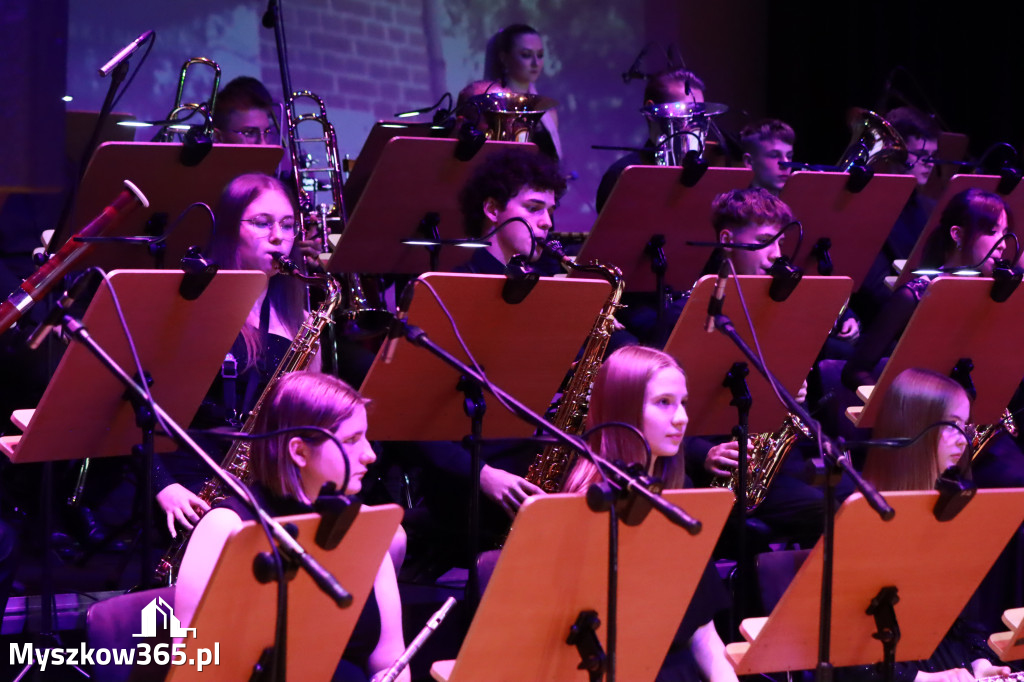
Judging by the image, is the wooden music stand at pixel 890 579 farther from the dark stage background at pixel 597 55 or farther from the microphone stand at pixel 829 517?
the dark stage background at pixel 597 55

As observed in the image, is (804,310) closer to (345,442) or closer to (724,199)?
(724,199)

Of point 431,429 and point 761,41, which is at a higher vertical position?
point 761,41

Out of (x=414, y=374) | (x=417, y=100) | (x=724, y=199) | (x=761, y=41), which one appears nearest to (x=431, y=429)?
(x=414, y=374)

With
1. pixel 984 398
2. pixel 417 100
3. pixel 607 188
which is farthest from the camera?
pixel 417 100

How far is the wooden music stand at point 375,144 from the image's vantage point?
12.3ft

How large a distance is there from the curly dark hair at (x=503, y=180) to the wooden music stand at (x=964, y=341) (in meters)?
1.00

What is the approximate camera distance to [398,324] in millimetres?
2338

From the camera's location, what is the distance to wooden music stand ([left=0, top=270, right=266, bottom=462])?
2.34 metres

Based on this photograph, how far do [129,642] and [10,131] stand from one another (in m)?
0.90

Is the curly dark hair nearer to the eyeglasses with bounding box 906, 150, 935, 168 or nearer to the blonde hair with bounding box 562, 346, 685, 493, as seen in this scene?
the blonde hair with bounding box 562, 346, 685, 493

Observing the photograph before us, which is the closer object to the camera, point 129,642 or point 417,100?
point 129,642

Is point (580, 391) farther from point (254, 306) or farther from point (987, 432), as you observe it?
point (987, 432)

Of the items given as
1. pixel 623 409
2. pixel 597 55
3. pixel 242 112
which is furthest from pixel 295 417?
pixel 597 55

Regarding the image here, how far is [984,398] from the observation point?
3166 millimetres
